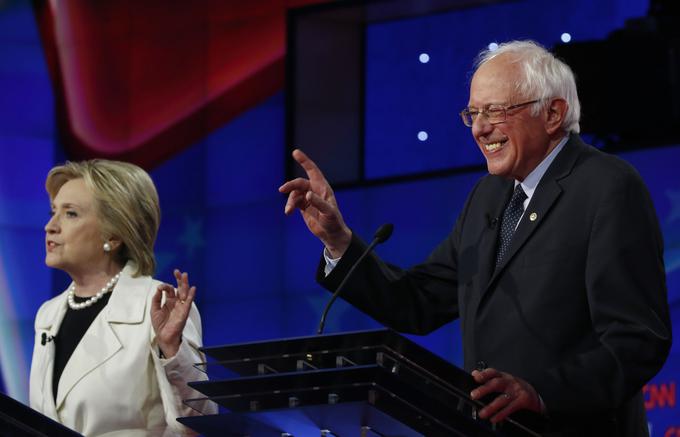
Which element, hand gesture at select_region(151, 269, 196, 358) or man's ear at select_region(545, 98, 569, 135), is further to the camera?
hand gesture at select_region(151, 269, 196, 358)

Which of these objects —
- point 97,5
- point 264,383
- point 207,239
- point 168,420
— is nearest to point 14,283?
point 207,239

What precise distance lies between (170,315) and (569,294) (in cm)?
124

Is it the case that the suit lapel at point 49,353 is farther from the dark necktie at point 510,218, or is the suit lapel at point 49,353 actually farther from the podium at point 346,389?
the dark necktie at point 510,218

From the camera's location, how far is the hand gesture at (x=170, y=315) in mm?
3293

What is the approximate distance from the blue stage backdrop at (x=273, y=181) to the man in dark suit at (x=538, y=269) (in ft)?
6.94

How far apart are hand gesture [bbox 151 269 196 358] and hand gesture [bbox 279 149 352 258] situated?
617 millimetres

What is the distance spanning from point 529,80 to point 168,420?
145 cm

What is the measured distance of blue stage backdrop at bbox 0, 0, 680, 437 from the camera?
5.20m

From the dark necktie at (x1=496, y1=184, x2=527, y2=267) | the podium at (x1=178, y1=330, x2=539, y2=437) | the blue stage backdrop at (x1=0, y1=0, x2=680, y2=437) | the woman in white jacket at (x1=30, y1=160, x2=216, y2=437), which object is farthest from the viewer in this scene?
the blue stage backdrop at (x1=0, y1=0, x2=680, y2=437)

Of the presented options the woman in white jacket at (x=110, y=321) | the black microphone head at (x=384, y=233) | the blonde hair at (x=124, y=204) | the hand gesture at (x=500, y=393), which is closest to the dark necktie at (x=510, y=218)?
the black microphone head at (x=384, y=233)

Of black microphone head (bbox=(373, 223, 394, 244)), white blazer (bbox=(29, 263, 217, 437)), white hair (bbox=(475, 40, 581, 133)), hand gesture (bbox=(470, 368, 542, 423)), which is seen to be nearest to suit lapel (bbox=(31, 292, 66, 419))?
white blazer (bbox=(29, 263, 217, 437))

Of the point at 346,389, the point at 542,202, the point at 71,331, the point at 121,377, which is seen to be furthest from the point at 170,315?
the point at 346,389

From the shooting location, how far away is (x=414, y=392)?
2.16 meters

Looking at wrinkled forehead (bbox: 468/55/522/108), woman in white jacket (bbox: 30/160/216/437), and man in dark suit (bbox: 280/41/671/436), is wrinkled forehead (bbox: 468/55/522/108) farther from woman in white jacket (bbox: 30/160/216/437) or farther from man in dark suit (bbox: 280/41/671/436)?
woman in white jacket (bbox: 30/160/216/437)
